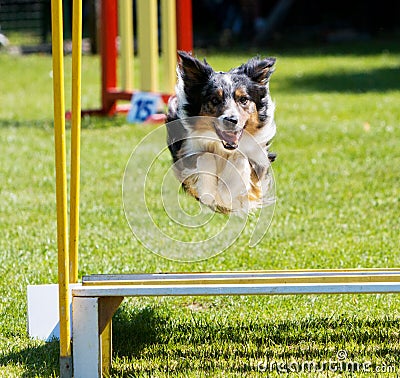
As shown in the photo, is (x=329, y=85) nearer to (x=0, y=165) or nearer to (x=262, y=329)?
(x=0, y=165)

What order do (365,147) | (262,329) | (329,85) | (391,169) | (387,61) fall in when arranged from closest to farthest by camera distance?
(262,329) → (391,169) → (365,147) → (329,85) → (387,61)

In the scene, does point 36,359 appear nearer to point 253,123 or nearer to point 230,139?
point 230,139

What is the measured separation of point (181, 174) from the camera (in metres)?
4.52

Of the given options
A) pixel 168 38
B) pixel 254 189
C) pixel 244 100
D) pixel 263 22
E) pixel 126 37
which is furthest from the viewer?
pixel 263 22

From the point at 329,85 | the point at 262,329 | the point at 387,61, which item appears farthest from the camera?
the point at 387,61

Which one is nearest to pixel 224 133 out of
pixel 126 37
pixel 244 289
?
pixel 244 289

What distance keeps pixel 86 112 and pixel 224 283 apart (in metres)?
7.50

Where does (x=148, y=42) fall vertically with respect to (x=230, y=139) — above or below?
above

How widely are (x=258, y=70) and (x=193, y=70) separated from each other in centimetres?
32

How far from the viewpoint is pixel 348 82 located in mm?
14125

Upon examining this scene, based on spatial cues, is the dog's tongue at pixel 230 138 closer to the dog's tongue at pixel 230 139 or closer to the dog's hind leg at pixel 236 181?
the dog's tongue at pixel 230 139

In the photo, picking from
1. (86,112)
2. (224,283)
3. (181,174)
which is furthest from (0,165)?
(224,283)

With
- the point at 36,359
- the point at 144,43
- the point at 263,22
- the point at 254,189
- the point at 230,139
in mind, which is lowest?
the point at 36,359

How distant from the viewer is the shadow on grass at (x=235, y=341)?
373 cm
